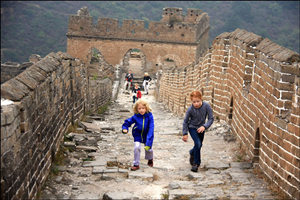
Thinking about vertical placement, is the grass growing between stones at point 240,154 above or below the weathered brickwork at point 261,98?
below

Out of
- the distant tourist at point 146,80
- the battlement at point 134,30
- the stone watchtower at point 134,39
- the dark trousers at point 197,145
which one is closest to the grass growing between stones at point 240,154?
the dark trousers at point 197,145

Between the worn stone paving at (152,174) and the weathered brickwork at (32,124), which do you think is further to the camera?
the worn stone paving at (152,174)

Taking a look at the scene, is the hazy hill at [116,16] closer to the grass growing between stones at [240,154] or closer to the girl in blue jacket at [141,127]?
the grass growing between stones at [240,154]

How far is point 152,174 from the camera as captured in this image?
7.21m

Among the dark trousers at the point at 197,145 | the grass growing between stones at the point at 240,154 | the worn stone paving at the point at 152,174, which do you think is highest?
the dark trousers at the point at 197,145

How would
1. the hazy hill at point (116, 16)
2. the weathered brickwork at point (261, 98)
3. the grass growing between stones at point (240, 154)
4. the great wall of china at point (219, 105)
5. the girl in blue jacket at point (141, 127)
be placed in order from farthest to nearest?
1. the hazy hill at point (116, 16)
2. the grass growing between stones at point (240, 154)
3. the girl in blue jacket at point (141, 127)
4. the weathered brickwork at point (261, 98)
5. the great wall of china at point (219, 105)

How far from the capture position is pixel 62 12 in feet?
247

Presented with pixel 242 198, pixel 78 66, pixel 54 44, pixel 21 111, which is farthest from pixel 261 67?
pixel 54 44

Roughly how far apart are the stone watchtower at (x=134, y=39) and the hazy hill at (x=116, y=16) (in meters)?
20.3

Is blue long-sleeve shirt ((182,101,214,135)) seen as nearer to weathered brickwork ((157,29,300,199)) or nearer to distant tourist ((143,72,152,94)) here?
weathered brickwork ((157,29,300,199))

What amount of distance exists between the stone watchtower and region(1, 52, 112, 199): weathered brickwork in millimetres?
28894

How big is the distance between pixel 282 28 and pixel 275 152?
238ft

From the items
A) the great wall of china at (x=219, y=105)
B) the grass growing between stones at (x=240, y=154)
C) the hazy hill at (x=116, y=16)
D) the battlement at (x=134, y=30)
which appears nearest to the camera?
the great wall of china at (x=219, y=105)

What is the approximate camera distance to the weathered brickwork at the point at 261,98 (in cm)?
616
